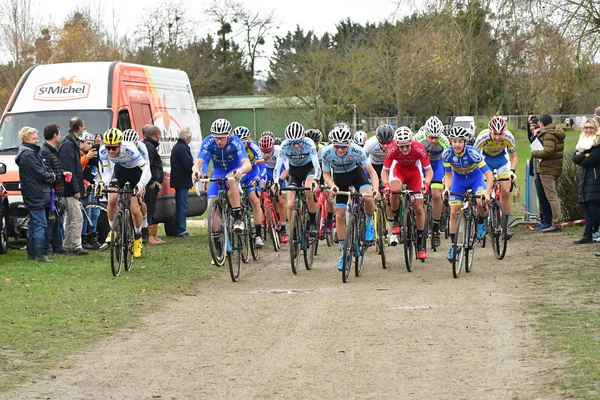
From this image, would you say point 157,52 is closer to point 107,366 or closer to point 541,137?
point 541,137

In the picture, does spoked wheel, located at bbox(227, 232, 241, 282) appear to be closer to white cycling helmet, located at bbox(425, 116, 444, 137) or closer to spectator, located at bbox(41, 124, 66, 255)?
spectator, located at bbox(41, 124, 66, 255)

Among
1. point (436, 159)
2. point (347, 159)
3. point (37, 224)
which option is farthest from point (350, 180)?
point (37, 224)

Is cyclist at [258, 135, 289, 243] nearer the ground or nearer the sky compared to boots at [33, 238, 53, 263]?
nearer the sky

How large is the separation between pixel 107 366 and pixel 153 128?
10583 millimetres

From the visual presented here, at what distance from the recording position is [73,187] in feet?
53.1

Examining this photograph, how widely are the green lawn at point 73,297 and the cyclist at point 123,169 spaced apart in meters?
0.78

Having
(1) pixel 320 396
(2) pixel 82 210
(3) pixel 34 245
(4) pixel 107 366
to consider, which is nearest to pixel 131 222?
(3) pixel 34 245

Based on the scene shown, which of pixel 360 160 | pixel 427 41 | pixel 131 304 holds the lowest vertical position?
pixel 131 304

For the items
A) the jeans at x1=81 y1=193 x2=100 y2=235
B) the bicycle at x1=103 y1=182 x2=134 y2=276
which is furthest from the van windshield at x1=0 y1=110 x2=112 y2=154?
the bicycle at x1=103 y1=182 x2=134 y2=276

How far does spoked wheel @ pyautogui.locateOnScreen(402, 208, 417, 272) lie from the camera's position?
14.0 meters

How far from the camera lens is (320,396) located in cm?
705

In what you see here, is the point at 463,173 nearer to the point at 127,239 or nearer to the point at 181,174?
the point at 127,239

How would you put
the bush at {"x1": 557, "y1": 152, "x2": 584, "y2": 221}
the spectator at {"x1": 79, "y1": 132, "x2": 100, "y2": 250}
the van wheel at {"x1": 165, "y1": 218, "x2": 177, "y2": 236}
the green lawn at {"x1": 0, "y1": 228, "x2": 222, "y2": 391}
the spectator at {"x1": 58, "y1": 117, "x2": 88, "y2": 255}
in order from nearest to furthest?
the green lawn at {"x1": 0, "y1": 228, "x2": 222, "y2": 391} → the spectator at {"x1": 58, "y1": 117, "x2": 88, "y2": 255} → the spectator at {"x1": 79, "y1": 132, "x2": 100, "y2": 250} → the bush at {"x1": 557, "y1": 152, "x2": 584, "y2": 221} → the van wheel at {"x1": 165, "y1": 218, "x2": 177, "y2": 236}

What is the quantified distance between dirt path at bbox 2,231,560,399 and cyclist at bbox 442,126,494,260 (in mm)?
1499
